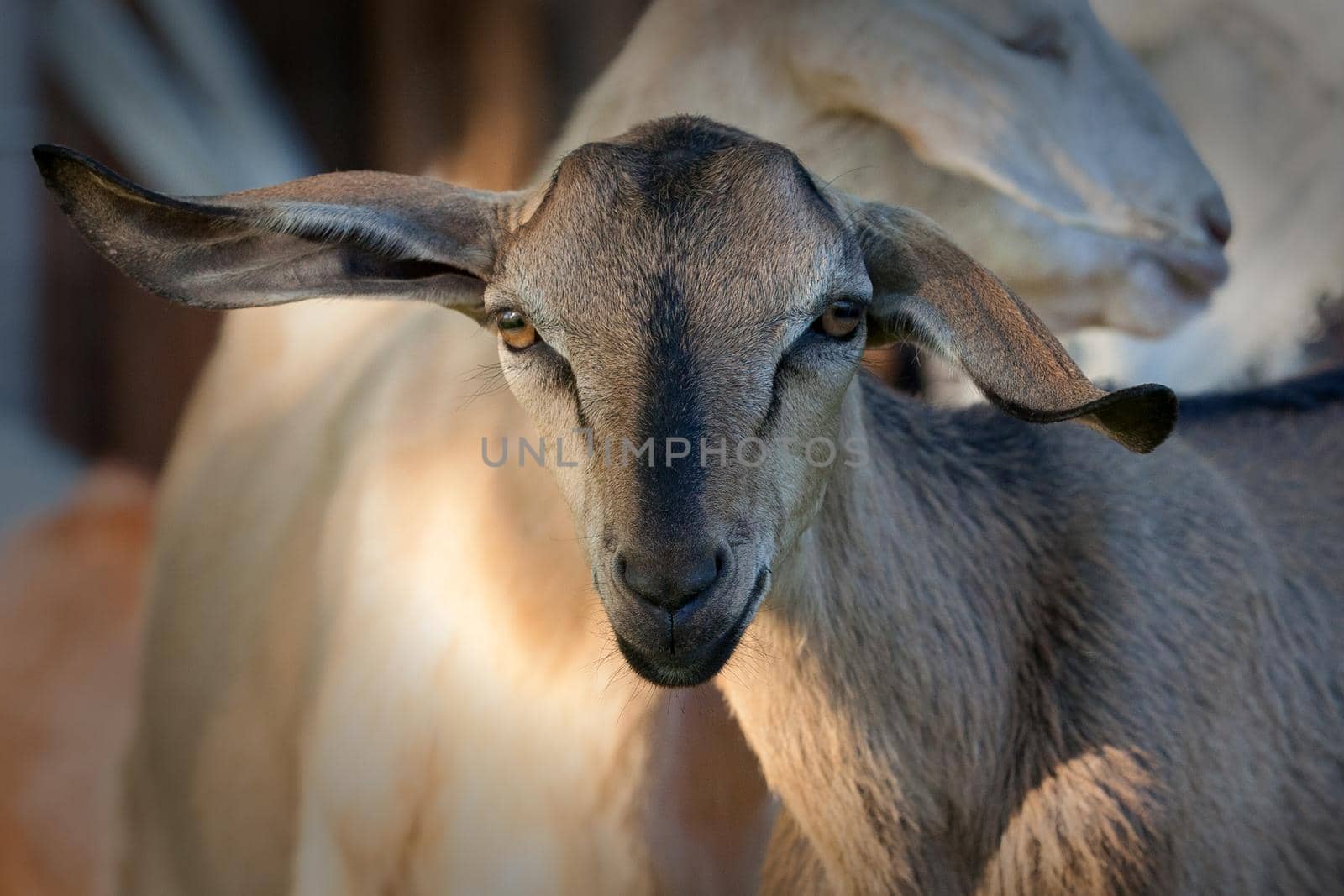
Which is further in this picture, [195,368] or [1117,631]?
[195,368]

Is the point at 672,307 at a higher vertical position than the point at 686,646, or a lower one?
higher

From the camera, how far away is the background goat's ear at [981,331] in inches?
67.4

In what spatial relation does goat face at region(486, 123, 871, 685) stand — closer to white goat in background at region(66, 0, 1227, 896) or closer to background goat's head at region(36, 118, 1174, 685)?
background goat's head at region(36, 118, 1174, 685)

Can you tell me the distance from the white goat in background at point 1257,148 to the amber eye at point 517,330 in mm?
2173

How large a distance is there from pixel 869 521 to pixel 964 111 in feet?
4.35

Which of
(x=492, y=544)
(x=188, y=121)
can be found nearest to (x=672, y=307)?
(x=492, y=544)

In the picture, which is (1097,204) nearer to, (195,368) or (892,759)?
(892,759)

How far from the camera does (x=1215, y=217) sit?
10.9ft

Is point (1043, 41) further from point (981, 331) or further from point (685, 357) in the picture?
point (685, 357)

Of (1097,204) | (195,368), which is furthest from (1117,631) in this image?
(195,368)

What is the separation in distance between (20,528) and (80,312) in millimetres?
599

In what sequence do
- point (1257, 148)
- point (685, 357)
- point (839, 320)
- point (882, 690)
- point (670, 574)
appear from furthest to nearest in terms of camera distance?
point (1257, 148) → point (882, 690) → point (839, 320) → point (685, 357) → point (670, 574)

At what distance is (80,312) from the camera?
3.27 metres

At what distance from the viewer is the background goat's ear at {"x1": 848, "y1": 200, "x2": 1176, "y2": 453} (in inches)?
67.4
